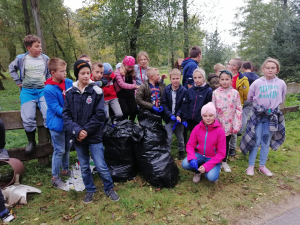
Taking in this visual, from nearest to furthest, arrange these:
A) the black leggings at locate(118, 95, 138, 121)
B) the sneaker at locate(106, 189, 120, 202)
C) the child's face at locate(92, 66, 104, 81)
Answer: the sneaker at locate(106, 189, 120, 202) → the child's face at locate(92, 66, 104, 81) → the black leggings at locate(118, 95, 138, 121)

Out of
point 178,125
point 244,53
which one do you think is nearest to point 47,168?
point 178,125

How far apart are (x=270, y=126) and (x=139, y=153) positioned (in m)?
2.23

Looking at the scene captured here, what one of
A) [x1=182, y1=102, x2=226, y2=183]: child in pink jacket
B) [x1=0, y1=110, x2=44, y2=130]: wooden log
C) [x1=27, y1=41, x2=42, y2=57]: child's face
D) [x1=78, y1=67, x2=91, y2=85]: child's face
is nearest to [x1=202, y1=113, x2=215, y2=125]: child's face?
[x1=182, y1=102, x2=226, y2=183]: child in pink jacket

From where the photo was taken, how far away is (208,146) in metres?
3.16

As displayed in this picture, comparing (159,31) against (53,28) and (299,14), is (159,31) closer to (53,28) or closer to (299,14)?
(299,14)

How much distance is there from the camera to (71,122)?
8.55ft

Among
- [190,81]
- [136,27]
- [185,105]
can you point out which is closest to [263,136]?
[185,105]

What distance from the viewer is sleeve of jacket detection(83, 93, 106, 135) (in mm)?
2586

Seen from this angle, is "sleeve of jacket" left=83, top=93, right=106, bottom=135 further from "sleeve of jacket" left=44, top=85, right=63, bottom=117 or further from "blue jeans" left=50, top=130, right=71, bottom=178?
"blue jeans" left=50, top=130, right=71, bottom=178

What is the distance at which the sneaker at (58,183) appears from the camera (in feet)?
10.5

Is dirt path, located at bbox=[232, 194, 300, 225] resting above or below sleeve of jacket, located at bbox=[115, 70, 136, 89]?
below

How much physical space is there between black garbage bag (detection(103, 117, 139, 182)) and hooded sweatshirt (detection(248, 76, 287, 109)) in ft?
7.22

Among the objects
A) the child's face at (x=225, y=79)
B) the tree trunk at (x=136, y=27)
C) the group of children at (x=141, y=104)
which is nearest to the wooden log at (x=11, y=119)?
the group of children at (x=141, y=104)

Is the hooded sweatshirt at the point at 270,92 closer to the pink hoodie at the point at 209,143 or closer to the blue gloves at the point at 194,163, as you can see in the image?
the pink hoodie at the point at 209,143
